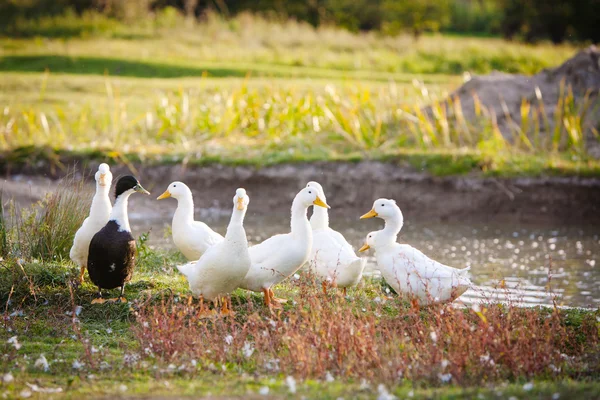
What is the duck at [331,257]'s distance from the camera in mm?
7727

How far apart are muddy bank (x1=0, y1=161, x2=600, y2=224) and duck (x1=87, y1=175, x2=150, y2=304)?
7310 mm

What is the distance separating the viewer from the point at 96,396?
5.15 m

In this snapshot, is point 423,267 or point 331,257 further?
point 331,257

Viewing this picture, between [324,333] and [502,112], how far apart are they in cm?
1310

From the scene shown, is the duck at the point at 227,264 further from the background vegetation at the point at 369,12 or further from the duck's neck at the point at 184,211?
the background vegetation at the point at 369,12

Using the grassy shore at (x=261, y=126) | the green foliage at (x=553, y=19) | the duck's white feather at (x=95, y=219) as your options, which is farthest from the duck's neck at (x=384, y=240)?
the green foliage at (x=553, y=19)

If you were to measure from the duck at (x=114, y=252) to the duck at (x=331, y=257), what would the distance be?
5.69ft

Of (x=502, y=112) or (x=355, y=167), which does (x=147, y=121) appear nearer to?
(x=355, y=167)

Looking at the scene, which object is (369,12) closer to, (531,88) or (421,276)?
(531,88)

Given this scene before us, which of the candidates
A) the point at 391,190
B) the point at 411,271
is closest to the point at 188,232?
the point at 411,271

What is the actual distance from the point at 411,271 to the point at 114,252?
8.92 ft

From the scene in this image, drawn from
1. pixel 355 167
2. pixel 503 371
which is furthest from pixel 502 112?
pixel 503 371

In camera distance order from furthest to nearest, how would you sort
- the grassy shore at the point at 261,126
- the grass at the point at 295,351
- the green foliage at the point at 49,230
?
1. the grassy shore at the point at 261,126
2. the green foliage at the point at 49,230
3. the grass at the point at 295,351

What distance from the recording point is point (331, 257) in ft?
26.3
